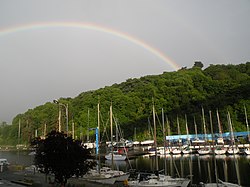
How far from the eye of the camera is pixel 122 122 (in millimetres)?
122125

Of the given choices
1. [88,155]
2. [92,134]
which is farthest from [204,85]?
[88,155]

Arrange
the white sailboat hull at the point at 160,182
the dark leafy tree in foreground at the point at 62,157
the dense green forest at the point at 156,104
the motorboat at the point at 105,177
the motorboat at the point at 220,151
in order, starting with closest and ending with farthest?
the dark leafy tree in foreground at the point at 62,157
the white sailboat hull at the point at 160,182
the motorboat at the point at 105,177
the motorboat at the point at 220,151
the dense green forest at the point at 156,104

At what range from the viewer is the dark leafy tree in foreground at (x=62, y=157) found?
18.4m

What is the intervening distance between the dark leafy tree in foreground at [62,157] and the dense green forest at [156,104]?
78404mm

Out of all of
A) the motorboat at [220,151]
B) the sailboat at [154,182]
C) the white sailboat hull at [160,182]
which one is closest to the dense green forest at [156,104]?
the motorboat at [220,151]

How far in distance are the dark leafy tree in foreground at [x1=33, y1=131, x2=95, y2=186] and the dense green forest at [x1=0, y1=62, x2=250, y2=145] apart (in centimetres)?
7840

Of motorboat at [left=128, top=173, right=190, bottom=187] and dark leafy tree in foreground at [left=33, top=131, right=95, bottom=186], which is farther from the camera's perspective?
motorboat at [left=128, top=173, right=190, bottom=187]

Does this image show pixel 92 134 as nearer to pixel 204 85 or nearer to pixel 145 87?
pixel 145 87

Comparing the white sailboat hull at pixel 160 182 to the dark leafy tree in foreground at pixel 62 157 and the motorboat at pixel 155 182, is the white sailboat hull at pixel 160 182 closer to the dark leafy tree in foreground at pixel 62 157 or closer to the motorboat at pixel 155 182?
the motorboat at pixel 155 182

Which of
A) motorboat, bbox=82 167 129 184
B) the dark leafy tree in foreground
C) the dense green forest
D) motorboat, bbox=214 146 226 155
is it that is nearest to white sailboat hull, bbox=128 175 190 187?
motorboat, bbox=82 167 129 184

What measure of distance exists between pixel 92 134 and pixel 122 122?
1608 centimetres

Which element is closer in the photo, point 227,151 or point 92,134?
point 227,151

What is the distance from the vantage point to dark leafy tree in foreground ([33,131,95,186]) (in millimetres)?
18422

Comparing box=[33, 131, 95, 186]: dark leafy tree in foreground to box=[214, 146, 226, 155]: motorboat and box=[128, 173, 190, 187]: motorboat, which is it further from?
box=[214, 146, 226, 155]: motorboat
